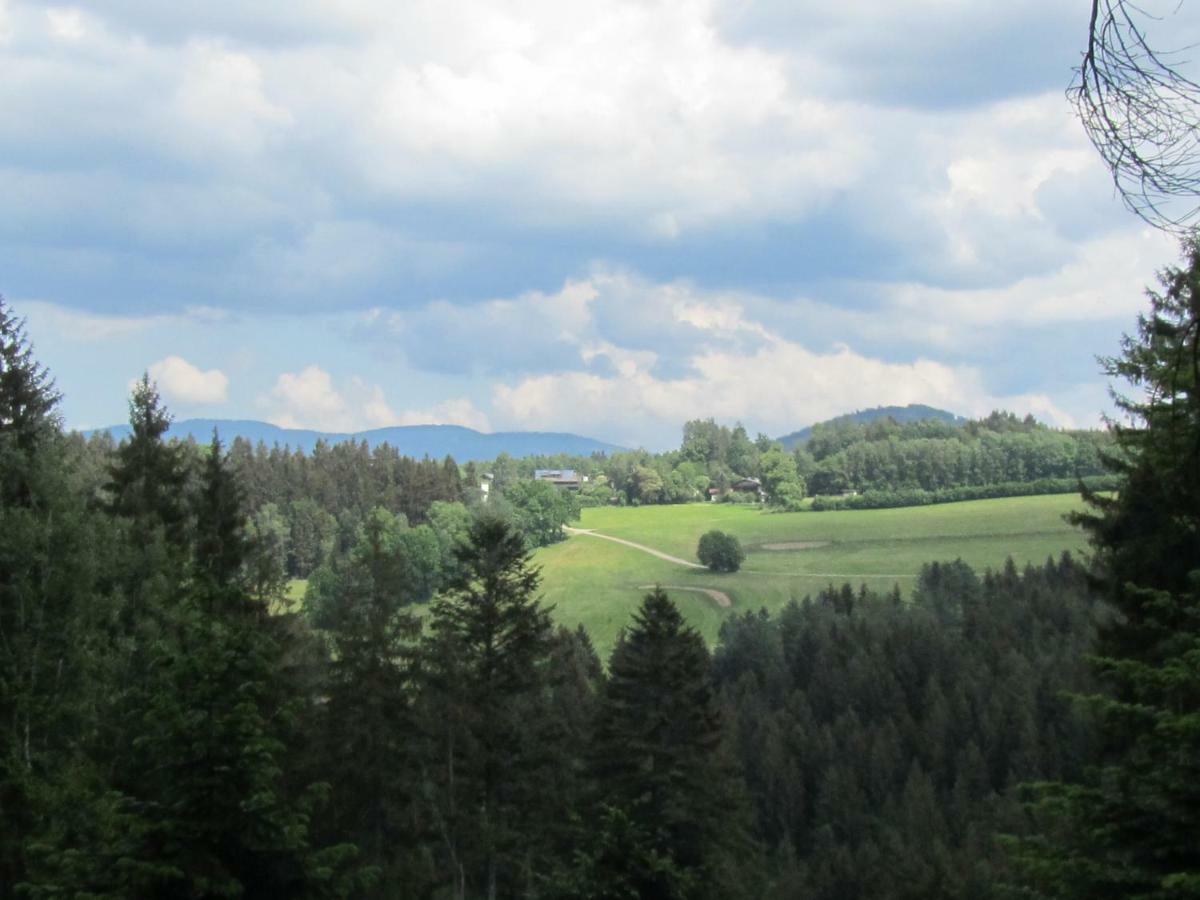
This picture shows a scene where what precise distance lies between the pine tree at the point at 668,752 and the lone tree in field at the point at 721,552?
287 ft

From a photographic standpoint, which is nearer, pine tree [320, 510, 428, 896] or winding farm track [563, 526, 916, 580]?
pine tree [320, 510, 428, 896]

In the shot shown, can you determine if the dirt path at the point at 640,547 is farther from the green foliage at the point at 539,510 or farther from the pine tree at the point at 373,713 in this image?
the pine tree at the point at 373,713

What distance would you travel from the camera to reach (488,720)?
26375 mm

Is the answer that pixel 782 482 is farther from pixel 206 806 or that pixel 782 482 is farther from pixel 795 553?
pixel 206 806

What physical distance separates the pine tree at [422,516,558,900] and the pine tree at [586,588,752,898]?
185cm

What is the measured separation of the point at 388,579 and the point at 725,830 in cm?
1012

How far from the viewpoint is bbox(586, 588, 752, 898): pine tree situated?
80.8ft

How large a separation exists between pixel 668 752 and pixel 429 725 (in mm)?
5467

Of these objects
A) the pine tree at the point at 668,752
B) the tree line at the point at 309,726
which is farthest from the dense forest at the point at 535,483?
the pine tree at the point at 668,752

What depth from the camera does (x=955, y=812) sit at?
182 ft

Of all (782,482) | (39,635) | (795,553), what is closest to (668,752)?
(39,635)

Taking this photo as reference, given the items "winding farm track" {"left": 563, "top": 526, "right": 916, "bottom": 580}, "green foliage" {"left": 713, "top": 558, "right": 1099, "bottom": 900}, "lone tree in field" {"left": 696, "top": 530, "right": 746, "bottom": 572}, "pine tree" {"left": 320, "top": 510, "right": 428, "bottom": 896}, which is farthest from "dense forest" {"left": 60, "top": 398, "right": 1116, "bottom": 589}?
"pine tree" {"left": 320, "top": 510, "right": 428, "bottom": 896}

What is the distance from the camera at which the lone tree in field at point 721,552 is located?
11644 centimetres

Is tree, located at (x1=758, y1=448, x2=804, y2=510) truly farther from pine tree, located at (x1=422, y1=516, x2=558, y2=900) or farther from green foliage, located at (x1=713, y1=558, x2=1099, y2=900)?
pine tree, located at (x1=422, y1=516, x2=558, y2=900)
